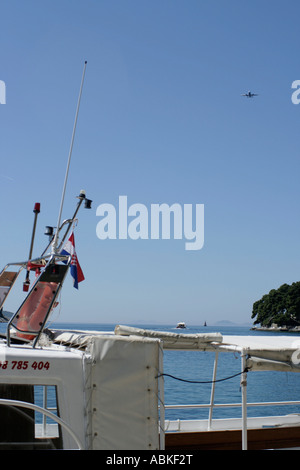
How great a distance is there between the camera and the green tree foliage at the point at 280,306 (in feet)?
411

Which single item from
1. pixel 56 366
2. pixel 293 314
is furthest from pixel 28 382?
pixel 293 314

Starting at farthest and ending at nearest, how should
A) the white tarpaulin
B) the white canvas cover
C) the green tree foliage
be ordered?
the green tree foliage → the white tarpaulin → the white canvas cover

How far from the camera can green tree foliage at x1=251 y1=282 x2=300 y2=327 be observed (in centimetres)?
12519

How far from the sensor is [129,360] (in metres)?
4.97

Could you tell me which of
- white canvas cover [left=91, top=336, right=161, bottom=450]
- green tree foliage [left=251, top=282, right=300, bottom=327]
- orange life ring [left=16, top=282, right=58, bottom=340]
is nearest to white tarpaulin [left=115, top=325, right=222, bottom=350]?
white canvas cover [left=91, top=336, right=161, bottom=450]

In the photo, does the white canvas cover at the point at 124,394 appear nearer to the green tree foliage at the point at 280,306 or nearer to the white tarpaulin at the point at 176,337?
the white tarpaulin at the point at 176,337

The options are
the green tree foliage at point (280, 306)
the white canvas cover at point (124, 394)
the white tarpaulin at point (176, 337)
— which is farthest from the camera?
the green tree foliage at point (280, 306)

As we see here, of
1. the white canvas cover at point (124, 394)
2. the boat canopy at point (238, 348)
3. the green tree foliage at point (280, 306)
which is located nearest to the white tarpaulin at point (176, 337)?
the boat canopy at point (238, 348)

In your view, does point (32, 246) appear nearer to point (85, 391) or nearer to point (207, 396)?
point (85, 391)

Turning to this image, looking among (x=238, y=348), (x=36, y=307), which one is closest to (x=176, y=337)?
(x=238, y=348)

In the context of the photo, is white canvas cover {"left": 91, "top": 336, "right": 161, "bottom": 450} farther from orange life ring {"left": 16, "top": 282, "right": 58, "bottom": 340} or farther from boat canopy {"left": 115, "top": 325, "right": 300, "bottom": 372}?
boat canopy {"left": 115, "top": 325, "right": 300, "bottom": 372}

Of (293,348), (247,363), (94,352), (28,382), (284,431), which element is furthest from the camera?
(284,431)

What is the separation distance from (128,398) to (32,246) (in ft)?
8.14

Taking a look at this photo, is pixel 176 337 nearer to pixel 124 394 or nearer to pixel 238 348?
pixel 238 348
